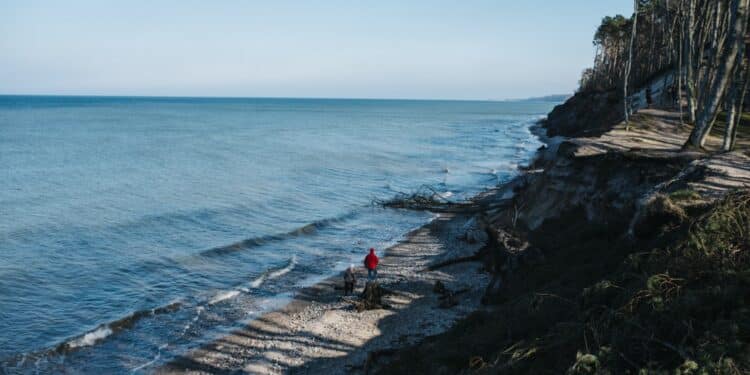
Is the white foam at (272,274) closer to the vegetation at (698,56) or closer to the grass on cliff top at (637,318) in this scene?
the grass on cliff top at (637,318)

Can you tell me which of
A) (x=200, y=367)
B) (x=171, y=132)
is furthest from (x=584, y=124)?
(x=171, y=132)

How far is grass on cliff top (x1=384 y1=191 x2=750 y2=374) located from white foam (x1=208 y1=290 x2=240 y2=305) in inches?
380

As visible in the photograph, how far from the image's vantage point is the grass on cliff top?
7.52 meters

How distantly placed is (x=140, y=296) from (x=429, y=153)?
5374 centimetres

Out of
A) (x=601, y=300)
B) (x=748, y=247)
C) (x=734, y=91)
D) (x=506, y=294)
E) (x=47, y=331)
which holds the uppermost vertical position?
(x=734, y=91)

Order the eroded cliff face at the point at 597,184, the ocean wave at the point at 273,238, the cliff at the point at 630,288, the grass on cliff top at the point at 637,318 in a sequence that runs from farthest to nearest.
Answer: the ocean wave at the point at 273,238, the eroded cliff face at the point at 597,184, the cliff at the point at 630,288, the grass on cliff top at the point at 637,318

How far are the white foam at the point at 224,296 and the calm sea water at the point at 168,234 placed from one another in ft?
0.25

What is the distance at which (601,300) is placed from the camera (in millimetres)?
10008

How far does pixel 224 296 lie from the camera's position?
70.1ft

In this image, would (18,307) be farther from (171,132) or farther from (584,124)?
(171,132)

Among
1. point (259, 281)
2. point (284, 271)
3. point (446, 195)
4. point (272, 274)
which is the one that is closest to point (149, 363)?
point (259, 281)

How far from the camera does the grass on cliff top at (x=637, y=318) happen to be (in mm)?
7516

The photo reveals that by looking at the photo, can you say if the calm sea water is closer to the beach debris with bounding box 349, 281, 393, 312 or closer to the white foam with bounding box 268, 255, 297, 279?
the white foam with bounding box 268, 255, 297, 279

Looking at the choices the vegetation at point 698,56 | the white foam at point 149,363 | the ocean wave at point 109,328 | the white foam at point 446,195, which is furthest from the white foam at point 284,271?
the vegetation at point 698,56
